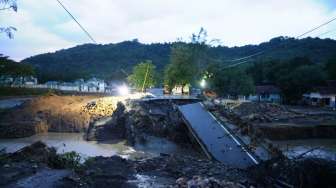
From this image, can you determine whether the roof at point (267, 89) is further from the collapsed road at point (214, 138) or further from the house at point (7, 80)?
the collapsed road at point (214, 138)

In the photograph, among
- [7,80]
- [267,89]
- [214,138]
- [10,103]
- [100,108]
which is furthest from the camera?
[267,89]

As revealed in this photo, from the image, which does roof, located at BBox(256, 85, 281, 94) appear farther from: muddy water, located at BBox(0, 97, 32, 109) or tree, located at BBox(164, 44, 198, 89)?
muddy water, located at BBox(0, 97, 32, 109)

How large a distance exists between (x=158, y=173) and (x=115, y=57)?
7726 centimetres

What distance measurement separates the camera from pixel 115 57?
89.4m

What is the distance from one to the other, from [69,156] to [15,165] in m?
2.31

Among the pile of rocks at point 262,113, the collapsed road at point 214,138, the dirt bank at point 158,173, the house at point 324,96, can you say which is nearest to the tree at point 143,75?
the house at point 324,96

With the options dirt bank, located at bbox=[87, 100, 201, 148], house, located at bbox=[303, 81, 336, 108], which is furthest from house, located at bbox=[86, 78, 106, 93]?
dirt bank, located at bbox=[87, 100, 201, 148]

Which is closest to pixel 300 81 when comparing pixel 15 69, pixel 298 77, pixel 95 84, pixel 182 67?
pixel 298 77

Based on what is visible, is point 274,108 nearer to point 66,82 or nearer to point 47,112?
point 47,112

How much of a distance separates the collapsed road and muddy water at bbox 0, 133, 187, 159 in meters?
1.95

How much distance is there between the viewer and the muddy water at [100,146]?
73.5 feet

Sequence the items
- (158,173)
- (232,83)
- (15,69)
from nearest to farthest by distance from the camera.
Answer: (158,173) → (232,83) → (15,69)

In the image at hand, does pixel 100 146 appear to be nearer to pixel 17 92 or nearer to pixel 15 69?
pixel 17 92

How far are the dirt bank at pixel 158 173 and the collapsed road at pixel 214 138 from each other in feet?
4.29
